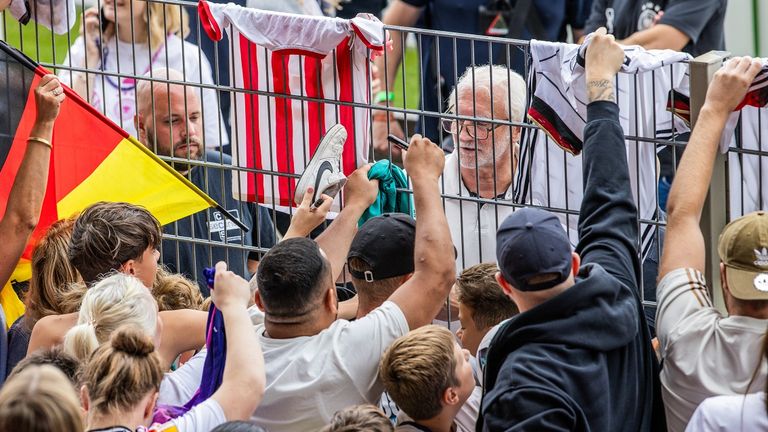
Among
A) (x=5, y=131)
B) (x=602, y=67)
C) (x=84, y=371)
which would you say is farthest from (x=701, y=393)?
(x=5, y=131)

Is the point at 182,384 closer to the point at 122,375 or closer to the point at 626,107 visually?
the point at 122,375

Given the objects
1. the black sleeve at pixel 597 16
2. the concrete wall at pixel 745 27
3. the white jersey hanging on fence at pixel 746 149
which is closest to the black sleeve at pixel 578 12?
the black sleeve at pixel 597 16

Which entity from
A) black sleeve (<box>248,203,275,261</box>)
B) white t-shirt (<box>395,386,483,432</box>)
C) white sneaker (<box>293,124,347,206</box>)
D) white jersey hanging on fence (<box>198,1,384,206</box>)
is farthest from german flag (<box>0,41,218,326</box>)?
white t-shirt (<box>395,386,483,432</box>)

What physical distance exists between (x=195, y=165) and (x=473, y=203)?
4.17ft

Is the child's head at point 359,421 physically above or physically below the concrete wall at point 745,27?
below

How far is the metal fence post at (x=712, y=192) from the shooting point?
4.09m

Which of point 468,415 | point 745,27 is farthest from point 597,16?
point 468,415

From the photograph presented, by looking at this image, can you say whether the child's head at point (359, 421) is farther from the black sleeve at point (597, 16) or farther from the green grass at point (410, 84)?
the green grass at point (410, 84)

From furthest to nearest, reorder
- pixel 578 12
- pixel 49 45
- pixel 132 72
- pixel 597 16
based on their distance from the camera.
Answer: pixel 49 45 < pixel 578 12 < pixel 597 16 < pixel 132 72

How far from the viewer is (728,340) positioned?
11.8 ft

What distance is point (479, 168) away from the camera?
5.16 metres

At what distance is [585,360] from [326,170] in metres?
1.49

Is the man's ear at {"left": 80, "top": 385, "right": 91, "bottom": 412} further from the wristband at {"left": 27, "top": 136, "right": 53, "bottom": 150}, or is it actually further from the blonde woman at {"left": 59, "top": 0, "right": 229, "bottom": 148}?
the blonde woman at {"left": 59, "top": 0, "right": 229, "bottom": 148}

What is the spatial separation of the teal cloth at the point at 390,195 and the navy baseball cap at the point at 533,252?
130 cm
